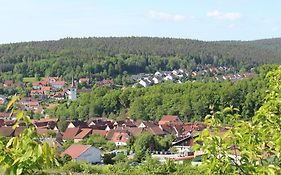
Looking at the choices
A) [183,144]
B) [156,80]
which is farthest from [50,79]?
[183,144]

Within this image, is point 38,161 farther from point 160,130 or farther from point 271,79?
point 160,130

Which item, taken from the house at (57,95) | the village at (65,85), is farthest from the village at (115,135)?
the house at (57,95)

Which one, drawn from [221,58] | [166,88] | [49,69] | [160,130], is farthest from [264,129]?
[221,58]

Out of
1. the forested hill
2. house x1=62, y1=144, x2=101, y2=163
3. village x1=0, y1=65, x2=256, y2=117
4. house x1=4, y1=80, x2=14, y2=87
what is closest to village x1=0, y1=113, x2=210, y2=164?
house x1=62, y1=144, x2=101, y2=163

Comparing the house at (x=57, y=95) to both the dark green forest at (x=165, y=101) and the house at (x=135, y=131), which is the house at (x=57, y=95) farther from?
the house at (x=135, y=131)

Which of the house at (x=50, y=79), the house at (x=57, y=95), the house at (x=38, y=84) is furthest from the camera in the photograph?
the house at (x=50, y=79)

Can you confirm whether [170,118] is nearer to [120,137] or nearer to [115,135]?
[115,135]

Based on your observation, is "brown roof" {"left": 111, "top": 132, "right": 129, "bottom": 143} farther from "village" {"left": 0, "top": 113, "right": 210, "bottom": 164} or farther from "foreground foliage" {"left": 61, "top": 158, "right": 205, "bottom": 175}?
"foreground foliage" {"left": 61, "top": 158, "right": 205, "bottom": 175}
